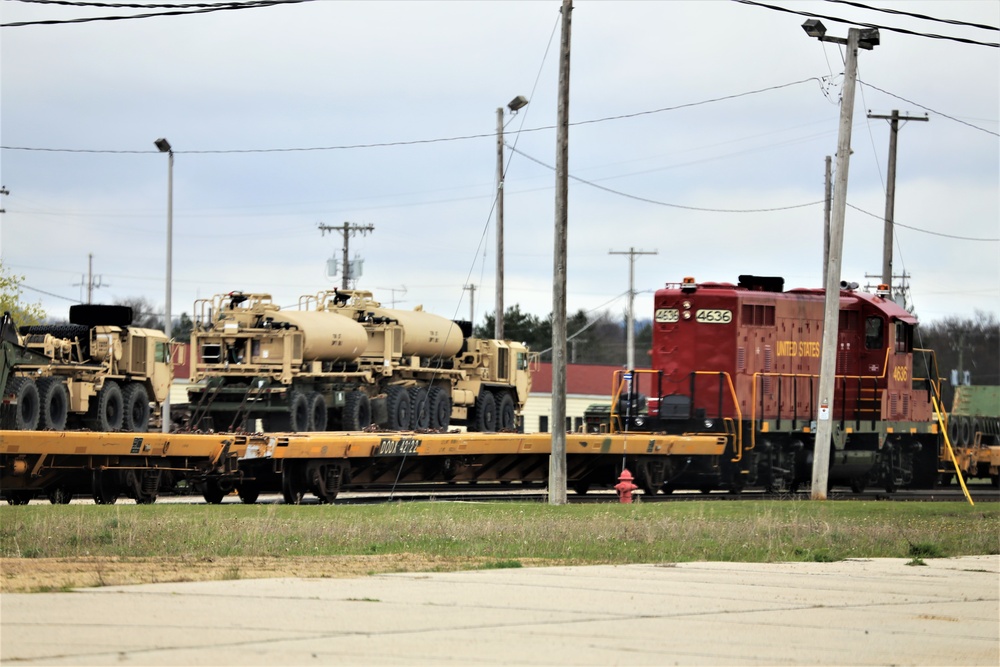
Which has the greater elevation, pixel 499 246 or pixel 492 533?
pixel 499 246

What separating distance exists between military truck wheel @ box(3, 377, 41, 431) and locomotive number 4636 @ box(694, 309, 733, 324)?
567 inches

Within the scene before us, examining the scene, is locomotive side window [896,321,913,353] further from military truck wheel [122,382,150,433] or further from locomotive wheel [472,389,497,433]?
military truck wheel [122,382,150,433]

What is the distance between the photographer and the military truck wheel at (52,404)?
26.6m

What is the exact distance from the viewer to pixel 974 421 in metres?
42.9

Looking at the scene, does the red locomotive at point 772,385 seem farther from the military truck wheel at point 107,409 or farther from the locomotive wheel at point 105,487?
the locomotive wheel at point 105,487

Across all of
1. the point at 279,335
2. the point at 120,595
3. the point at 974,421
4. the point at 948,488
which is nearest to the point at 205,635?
the point at 120,595

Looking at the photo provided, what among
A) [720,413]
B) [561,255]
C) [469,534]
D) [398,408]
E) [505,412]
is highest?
[561,255]

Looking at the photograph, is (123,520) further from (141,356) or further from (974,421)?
(974,421)

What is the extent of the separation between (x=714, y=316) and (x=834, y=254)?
390 cm

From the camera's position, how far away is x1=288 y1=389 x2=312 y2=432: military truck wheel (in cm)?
3109

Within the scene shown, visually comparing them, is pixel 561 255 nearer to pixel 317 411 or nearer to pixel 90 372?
pixel 317 411

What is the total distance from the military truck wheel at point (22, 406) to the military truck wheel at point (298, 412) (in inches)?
243

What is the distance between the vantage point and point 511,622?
402 inches

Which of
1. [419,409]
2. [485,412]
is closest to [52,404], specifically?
[419,409]
